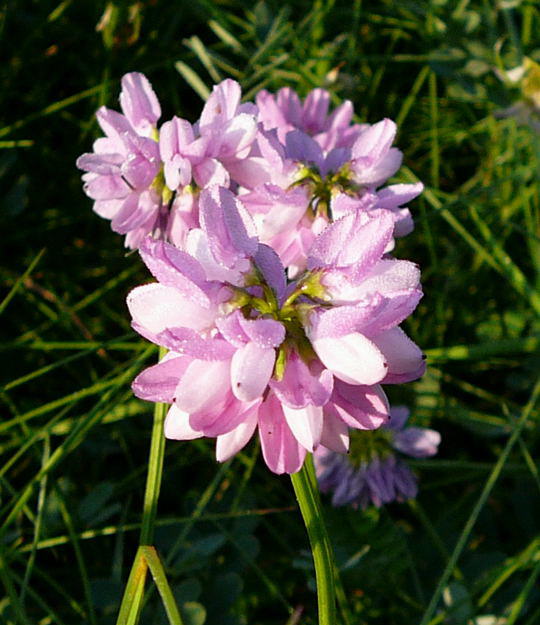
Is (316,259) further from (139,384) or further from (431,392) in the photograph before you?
(431,392)

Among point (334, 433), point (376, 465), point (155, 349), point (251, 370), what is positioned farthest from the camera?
point (376, 465)

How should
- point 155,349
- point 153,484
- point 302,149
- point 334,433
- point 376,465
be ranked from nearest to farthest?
point 334,433 < point 153,484 < point 302,149 < point 155,349 < point 376,465

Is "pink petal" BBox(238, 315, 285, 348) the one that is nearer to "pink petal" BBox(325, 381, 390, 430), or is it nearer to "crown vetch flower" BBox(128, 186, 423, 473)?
"crown vetch flower" BBox(128, 186, 423, 473)

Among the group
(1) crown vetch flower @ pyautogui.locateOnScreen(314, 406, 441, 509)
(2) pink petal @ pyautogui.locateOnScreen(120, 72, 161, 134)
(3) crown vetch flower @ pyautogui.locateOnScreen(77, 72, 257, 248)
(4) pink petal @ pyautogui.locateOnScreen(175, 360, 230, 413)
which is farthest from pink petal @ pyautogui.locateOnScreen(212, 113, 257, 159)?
(1) crown vetch flower @ pyautogui.locateOnScreen(314, 406, 441, 509)

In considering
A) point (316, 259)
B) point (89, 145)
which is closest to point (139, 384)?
point (316, 259)

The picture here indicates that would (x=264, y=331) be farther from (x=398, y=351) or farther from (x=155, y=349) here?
(x=155, y=349)

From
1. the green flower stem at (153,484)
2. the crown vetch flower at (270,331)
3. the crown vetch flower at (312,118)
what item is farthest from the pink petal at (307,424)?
the crown vetch flower at (312,118)

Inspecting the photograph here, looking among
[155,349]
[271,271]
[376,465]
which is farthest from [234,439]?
[376,465]
